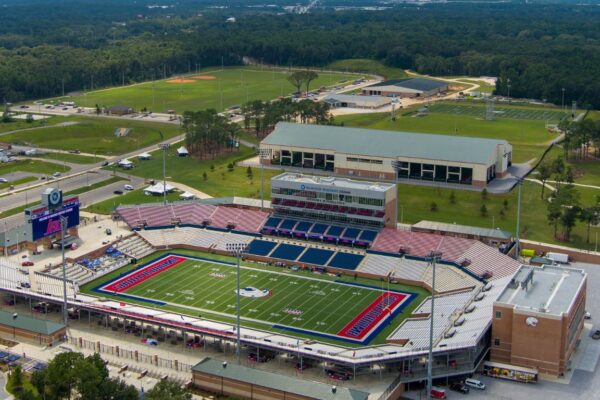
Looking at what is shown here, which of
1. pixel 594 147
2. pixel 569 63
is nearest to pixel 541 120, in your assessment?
pixel 594 147

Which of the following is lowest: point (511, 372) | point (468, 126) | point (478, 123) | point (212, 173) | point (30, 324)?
point (511, 372)

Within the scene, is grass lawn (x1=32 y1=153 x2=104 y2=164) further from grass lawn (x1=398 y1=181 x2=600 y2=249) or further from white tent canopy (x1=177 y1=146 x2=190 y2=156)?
grass lawn (x1=398 y1=181 x2=600 y2=249)

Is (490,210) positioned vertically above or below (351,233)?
below

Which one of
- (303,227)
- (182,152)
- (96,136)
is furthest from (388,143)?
(96,136)

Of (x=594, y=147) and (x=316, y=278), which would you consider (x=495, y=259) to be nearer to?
(x=316, y=278)

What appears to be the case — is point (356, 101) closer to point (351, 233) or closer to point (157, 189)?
point (157, 189)
